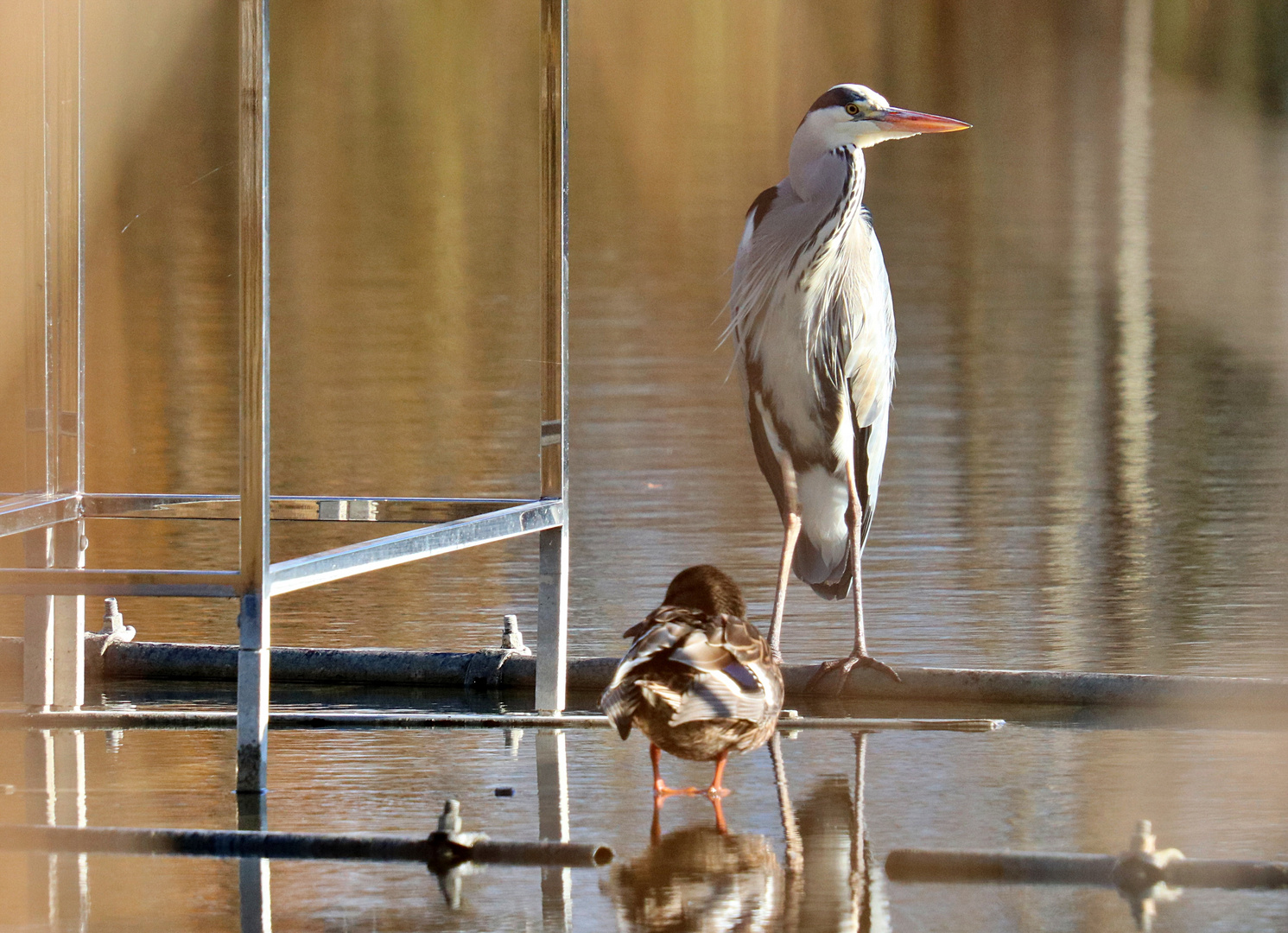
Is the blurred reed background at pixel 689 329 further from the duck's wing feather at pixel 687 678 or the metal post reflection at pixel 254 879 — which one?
the duck's wing feather at pixel 687 678

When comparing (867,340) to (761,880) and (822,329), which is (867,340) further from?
(761,880)

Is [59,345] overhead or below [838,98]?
below

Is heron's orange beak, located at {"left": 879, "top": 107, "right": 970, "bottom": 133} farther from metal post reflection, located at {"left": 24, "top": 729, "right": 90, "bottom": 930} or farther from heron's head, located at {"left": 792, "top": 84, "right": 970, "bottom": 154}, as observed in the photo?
metal post reflection, located at {"left": 24, "top": 729, "right": 90, "bottom": 930}

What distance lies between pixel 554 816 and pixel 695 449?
7572mm

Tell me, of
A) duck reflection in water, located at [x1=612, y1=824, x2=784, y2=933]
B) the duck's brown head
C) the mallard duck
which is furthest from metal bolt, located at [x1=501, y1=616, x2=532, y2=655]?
duck reflection in water, located at [x1=612, y1=824, x2=784, y2=933]

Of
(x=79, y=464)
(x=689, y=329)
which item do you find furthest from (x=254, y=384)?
(x=689, y=329)

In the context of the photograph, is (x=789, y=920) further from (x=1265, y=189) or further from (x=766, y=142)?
(x=766, y=142)

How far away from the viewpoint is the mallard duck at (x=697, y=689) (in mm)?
4648

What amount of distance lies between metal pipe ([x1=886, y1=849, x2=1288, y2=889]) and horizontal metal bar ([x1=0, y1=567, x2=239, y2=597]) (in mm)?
1548

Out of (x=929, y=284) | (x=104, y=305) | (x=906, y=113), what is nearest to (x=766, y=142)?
(x=929, y=284)

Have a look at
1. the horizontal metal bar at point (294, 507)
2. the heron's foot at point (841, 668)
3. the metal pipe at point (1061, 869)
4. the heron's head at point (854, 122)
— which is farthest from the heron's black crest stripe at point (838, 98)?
the metal pipe at point (1061, 869)

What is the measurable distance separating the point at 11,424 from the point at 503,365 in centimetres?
344

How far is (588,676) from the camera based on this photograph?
6.41 m

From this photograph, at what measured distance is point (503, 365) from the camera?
16016mm
